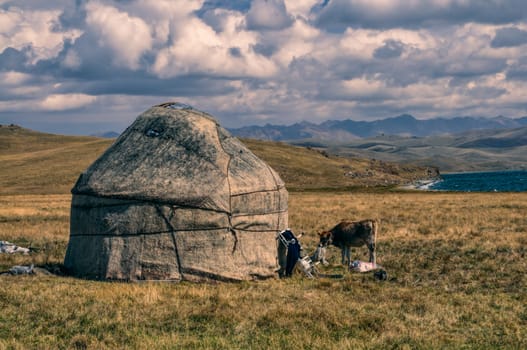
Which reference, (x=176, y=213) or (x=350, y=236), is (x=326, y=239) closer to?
(x=350, y=236)

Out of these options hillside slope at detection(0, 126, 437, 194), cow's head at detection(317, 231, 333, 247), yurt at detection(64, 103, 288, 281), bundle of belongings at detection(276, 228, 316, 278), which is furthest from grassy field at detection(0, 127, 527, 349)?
hillside slope at detection(0, 126, 437, 194)

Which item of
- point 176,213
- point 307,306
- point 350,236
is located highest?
point 176,213

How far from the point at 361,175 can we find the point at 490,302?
327 feet

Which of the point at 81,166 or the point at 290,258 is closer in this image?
the point at 290,258

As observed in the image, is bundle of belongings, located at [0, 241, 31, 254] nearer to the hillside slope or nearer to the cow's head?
the cow's head

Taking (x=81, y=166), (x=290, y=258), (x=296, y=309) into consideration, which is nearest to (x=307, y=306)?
(x=296, y=309)

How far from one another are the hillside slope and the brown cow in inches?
2229

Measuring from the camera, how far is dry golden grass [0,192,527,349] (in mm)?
8930

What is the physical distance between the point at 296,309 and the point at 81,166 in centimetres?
8255

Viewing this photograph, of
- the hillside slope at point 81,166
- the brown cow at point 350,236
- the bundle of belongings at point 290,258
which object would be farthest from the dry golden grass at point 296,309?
the hillside slope at point 81,166

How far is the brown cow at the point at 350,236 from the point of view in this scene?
16.8 metres

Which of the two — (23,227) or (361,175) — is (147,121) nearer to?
(23,227)

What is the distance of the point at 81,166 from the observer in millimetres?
87875

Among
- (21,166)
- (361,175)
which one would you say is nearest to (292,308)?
(21,166)
